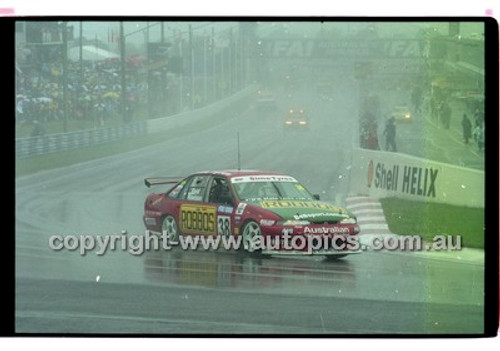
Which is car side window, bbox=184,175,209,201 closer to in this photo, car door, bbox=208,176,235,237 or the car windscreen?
car door, bbox=208,176,235,237

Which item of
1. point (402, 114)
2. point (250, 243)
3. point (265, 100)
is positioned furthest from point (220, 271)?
point (402, 114)

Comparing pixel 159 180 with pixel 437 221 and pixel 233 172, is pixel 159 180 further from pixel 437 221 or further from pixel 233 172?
pixel 437 221

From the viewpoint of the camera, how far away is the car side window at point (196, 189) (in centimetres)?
1709

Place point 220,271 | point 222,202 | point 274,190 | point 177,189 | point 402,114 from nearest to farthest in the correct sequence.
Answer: point 402,114 → point 220,271 → point 177,189 → point 274,190 → point 222,202

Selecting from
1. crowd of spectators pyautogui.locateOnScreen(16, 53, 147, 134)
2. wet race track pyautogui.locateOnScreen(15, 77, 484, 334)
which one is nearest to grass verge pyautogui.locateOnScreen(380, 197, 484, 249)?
wet race track pyautogui.locateOnScreen(15, 77, 484, 334)

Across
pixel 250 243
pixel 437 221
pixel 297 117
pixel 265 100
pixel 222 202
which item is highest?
pixel 265 100

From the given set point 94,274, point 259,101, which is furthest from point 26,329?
point 259,101

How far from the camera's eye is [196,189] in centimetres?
1719

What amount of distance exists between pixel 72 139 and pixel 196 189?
89cm

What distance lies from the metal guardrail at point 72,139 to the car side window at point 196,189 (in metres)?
0.47

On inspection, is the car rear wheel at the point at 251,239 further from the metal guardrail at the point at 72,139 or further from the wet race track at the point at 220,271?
the metal guardrail at the point at 72,139

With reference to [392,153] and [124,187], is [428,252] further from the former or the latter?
[124,187]

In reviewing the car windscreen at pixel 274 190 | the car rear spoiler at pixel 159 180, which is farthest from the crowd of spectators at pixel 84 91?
the car windscreen at pixel 274 190

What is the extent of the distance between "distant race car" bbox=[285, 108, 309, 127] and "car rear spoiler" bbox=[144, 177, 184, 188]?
81cm
